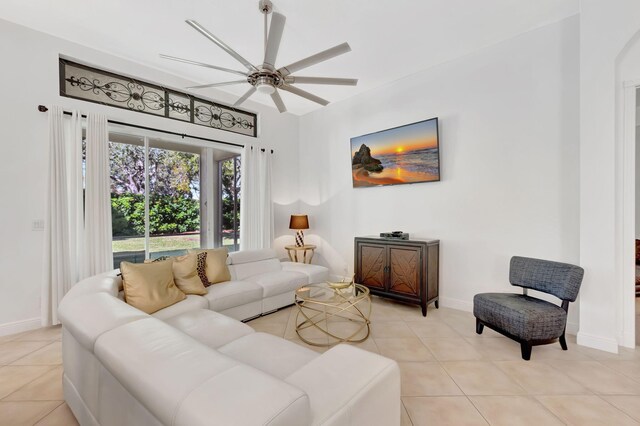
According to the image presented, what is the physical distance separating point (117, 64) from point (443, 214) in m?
4.47

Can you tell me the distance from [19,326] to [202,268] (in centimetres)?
188

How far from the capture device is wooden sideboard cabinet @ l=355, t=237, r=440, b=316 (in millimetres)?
3299

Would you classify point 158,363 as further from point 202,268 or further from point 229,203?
point 229,203

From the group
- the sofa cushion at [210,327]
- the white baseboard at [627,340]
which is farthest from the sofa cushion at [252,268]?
the white baseboard at [627,340]

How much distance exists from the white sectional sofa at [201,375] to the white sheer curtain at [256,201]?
2603mm

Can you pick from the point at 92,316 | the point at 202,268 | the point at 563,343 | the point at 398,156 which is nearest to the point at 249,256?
the point at 202,268

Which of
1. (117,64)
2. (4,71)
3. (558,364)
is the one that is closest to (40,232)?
(4,71)

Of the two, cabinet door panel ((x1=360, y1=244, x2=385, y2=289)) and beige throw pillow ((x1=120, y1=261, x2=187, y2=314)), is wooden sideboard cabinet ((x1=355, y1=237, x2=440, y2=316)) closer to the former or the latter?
cabinet door panel ((x1=360, y1=244, x2=385, y2=289))

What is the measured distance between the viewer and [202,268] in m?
3.04

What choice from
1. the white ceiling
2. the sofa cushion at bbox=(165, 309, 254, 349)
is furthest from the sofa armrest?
the white ceiling

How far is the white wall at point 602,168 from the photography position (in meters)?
2.34

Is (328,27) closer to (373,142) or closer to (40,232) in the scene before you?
(373,142)

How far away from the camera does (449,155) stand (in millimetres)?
3502

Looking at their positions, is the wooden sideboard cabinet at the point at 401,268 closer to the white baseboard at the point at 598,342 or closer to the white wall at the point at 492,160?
the white wall at the point at 492,160
